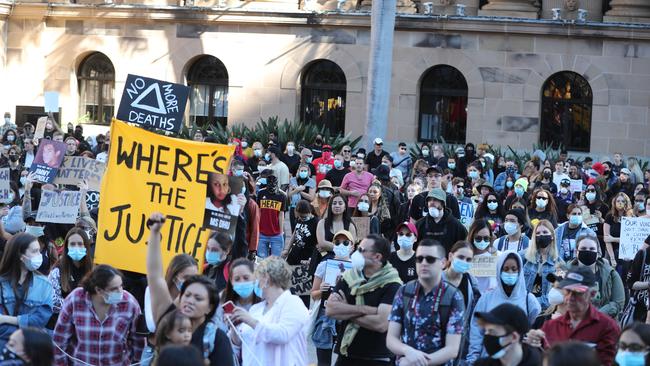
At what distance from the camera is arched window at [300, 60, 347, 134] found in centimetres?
3562

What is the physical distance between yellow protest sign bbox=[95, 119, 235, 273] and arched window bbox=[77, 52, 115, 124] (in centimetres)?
2652

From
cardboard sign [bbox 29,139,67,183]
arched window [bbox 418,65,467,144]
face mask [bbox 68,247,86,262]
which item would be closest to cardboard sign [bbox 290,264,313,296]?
face mask [bbox 68,247,86,262]

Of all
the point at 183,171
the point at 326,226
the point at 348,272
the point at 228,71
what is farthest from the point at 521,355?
the point at 228,71

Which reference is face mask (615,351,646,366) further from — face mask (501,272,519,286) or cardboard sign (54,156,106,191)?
cardboard sign (54,156,106,191)

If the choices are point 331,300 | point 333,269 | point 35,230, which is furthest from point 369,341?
Answer: point 35,230

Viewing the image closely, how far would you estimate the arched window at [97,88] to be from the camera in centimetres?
3759

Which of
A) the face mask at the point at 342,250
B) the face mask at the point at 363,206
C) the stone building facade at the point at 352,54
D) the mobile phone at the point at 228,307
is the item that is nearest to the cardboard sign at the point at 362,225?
the face mask at the point at 363,206

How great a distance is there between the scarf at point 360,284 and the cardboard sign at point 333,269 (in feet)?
6.44

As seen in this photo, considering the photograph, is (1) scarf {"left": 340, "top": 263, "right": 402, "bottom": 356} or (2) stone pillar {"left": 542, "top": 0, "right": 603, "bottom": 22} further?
(2) stone pillar {"left": 542, "top": 0, "right": 603, "bottom": 22}

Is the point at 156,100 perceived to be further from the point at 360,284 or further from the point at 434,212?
the point at 360,284

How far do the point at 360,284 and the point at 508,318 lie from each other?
6.80 feet

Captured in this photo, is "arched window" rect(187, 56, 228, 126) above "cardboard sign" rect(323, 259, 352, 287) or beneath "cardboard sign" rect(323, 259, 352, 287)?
above

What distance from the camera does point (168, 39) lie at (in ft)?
119

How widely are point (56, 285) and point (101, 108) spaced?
2735 cm
